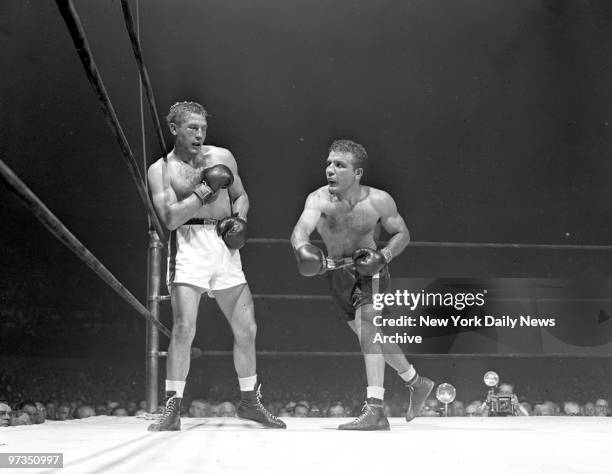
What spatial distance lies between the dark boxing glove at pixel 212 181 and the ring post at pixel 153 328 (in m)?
0.61

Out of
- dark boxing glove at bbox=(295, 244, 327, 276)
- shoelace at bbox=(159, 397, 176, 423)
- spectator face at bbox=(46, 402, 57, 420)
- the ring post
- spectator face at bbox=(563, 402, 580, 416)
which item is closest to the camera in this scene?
shoelace at bbox=(159, 397, 176, 423)

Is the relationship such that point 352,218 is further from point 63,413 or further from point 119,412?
point 63,413

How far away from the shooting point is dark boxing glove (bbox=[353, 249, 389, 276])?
2.52m

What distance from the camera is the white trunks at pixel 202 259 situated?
2484 millimetres

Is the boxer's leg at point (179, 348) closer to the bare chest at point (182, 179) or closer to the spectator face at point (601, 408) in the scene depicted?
the bare chest at point (182, 179)

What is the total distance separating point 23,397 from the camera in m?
3.34

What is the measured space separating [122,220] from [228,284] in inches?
48.7

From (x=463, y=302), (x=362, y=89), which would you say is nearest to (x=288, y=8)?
(x=362, y=89)

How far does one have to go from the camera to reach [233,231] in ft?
8.20

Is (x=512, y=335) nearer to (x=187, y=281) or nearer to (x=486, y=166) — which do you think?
(x=486, y=166)

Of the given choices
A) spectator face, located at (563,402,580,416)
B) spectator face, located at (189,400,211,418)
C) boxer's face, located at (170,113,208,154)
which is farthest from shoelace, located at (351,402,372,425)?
spectator face, located at (563,402,580,416)

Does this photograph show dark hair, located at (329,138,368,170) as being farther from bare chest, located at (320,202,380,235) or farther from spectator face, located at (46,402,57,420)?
spectator face, located at (46,402,57,420)

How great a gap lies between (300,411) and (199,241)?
1400 millimetres

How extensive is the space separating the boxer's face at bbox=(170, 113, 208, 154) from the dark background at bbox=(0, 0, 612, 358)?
1088mm
